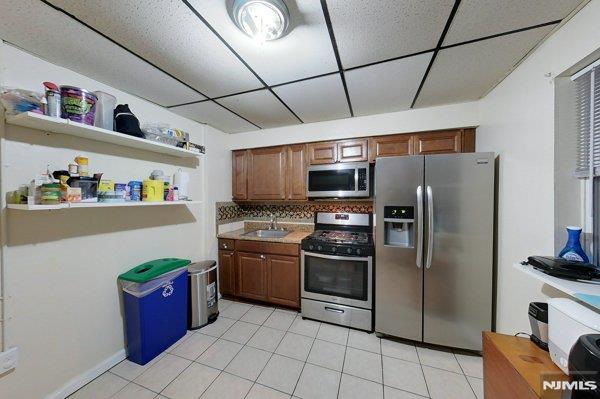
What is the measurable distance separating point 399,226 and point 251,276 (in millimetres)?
1817

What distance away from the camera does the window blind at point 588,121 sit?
102 cm

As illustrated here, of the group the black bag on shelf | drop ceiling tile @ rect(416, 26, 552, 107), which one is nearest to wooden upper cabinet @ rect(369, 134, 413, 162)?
drop ceiling tile @ rect(416, 26, 552, 107)

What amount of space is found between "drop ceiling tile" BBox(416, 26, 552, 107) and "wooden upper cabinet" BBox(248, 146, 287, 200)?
170 centimetres

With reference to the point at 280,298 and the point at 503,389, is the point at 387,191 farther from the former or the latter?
the point at 280,298

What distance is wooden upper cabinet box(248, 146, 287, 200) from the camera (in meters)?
2.80

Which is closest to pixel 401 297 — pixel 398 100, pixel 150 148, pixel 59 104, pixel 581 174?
pixel 581 174

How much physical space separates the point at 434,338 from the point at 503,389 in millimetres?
896

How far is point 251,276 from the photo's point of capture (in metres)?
2.63

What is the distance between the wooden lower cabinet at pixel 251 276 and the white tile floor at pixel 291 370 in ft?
1.62

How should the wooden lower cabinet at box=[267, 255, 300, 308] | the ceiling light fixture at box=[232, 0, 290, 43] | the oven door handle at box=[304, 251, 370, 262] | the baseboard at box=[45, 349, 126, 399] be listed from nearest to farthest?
the ceiling light fixture at box=[232, 0, 290, 43] → the baseboard at box=[45, 349, 126, 399] → the oven door handle at box=[304, 251, 370, 262] → the wooden lower cabinet at box=[267, 255, 300, 308]

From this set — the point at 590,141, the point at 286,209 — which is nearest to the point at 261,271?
the point at 286,209

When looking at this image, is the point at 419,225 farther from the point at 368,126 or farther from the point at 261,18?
the point at 261,18

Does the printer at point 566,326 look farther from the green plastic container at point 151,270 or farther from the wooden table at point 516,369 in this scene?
the green plastic container at point 151,270

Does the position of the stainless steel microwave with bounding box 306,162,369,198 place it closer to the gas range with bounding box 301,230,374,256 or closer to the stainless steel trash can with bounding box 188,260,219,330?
the gas range with bounding box 301,230,374,256
